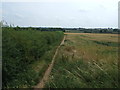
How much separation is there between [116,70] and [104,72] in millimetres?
452

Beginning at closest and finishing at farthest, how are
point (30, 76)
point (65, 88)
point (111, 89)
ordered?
1. point (111, 89)
2. point (65, 88)
3. point (30, 76)

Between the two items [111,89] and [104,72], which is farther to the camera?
[104,72]

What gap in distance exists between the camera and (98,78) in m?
6.85

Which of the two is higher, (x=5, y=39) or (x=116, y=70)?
(x=5, y=39)

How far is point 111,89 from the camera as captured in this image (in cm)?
572

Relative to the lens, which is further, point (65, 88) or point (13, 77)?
point (13, 77)

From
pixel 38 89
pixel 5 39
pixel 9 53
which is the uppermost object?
pixel 5 39

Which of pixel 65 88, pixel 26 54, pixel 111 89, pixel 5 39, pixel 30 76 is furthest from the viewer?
pixel 26 54

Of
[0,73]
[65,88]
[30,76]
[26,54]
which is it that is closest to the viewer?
[65,88]

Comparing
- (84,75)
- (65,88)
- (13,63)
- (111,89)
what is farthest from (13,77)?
(111,89)

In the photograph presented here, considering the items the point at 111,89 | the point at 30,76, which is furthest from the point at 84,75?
the point at 30,76

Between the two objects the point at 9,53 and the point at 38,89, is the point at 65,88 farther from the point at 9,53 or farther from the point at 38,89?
the point at 9,53

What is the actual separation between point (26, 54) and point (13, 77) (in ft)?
9.17

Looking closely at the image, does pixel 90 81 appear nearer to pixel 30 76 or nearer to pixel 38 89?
pixel 38 89
